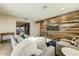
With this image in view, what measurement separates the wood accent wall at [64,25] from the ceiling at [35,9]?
0.08 m

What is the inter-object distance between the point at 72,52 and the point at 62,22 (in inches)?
21.8

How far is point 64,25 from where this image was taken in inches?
75.3

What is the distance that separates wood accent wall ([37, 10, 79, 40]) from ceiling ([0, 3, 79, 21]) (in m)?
0.08

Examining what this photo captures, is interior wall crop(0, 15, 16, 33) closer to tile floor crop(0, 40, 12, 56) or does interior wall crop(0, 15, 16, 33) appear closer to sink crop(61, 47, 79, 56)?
tile floor crop(0, 40, 12, 56)

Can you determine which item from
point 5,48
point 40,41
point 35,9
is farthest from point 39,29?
point 5,48

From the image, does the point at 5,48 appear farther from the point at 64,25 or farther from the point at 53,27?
the point at 64,25

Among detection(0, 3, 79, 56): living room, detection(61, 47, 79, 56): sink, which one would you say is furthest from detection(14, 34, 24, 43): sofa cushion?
detection(61, 47, 79, 56): sink

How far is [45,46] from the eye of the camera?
1943 millimetres

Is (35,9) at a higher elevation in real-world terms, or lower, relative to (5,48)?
higher

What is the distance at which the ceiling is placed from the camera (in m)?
1.81

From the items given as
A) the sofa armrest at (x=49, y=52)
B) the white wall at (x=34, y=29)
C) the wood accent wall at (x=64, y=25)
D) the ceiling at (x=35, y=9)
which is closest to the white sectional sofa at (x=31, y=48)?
the sofa armrest at (x=49, y=52)

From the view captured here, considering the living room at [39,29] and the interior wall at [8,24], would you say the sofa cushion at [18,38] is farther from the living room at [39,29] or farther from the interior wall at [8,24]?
the interior wall at [8,24]

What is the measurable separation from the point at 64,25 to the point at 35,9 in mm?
600

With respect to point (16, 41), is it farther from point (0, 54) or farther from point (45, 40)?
point (45, 40)
